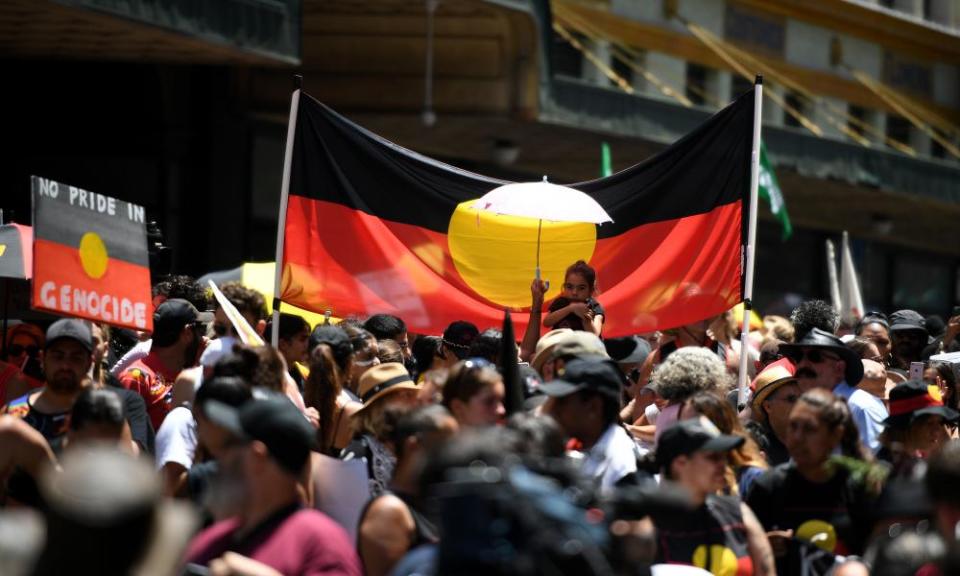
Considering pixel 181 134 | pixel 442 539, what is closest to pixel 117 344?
pixel 442 539

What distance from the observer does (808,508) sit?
7.04 metres

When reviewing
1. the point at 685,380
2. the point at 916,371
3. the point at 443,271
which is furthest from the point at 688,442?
the point at 916,371

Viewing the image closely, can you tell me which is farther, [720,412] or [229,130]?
[229,130]

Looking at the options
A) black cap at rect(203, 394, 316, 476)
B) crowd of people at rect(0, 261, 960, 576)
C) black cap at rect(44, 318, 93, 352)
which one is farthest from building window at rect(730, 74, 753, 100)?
black cap at rect(203, 394, 316, 476)

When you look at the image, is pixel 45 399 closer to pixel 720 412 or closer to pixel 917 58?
pixel 720 412

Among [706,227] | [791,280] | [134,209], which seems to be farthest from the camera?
[791,280]

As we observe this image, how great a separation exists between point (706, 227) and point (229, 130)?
39.1 ft

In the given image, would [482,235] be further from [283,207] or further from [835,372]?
[835,372]

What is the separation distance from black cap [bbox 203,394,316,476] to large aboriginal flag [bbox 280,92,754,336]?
16.2ft

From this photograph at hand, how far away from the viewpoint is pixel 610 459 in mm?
6910

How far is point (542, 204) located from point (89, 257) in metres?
2.71

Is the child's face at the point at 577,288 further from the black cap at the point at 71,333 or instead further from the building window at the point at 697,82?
the building window at the point at 697,82

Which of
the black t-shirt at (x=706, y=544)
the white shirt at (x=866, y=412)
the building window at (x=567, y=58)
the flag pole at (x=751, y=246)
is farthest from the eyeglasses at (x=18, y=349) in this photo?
the building window at (x=567, y=58)

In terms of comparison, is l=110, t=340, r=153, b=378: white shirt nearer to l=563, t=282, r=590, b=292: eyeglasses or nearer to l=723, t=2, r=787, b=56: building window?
l=563, t=282, r=590, b=292: eyeglasses
